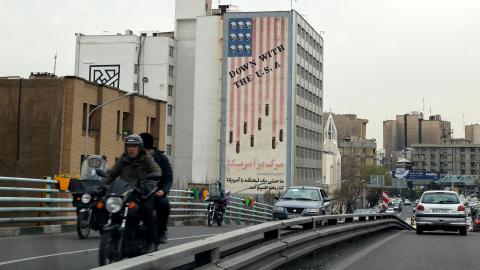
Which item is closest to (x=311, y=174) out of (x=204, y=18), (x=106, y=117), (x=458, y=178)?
(x=458, y=178)

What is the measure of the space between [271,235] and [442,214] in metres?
14.2

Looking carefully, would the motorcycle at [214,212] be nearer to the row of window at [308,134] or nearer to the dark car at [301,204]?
the dark car at [301,204]

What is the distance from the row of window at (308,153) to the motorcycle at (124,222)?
286 feet

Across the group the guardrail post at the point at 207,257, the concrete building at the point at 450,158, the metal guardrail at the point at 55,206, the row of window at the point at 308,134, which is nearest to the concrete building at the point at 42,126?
the metal guardrail at the point at 55,206

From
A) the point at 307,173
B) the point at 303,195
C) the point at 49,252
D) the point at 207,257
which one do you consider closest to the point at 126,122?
the point at 303,195

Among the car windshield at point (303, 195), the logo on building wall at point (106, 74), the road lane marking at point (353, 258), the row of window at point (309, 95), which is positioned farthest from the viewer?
the row of window at point (309, 95)

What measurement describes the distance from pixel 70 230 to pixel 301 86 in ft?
267

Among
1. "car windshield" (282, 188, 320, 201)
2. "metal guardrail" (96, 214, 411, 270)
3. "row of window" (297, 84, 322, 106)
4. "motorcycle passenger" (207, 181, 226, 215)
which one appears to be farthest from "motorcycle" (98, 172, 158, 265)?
"row of window" (297, 84, 322, 106)

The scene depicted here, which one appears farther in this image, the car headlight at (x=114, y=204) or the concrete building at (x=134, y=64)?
the concrete building at (x=134, y=64)

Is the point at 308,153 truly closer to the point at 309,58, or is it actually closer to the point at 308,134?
the point at 308,134

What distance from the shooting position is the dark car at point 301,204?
21.5 meters

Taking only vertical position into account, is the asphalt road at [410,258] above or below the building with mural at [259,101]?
below

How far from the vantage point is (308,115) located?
101 metres

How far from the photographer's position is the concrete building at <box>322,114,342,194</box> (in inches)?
4811
